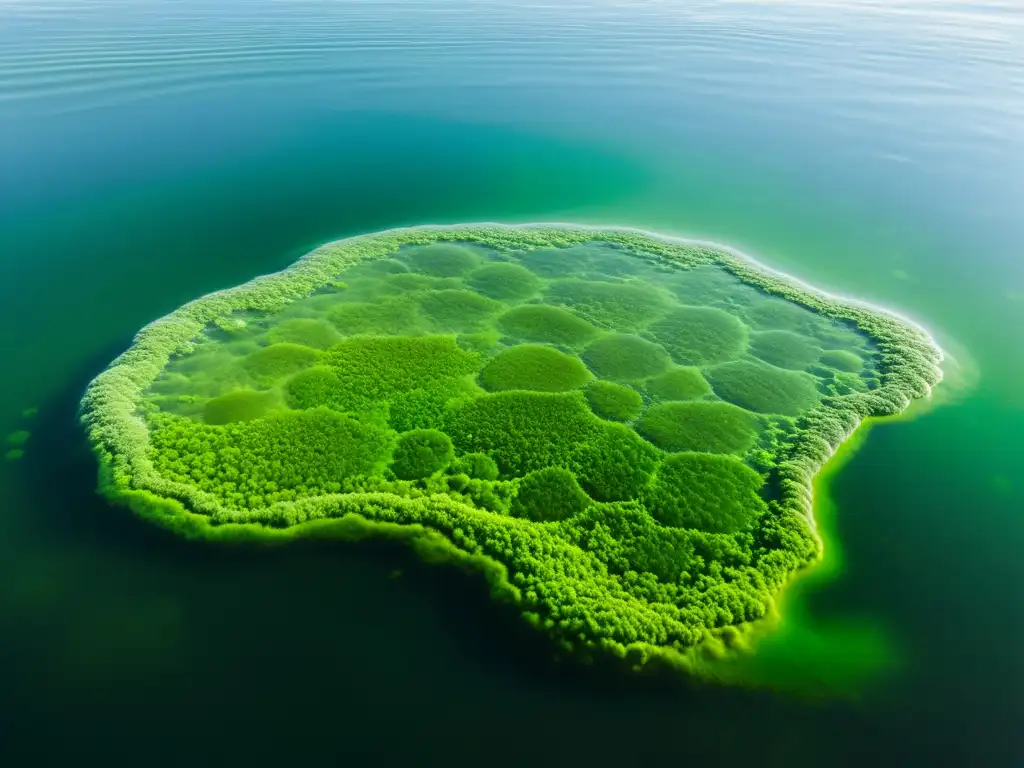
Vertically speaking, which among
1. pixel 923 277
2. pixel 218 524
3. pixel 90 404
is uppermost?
pixel 923 277

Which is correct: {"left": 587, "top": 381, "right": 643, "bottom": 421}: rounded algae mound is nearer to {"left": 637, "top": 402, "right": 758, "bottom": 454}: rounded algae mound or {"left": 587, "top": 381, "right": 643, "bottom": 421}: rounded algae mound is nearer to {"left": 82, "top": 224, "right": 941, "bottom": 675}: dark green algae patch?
{"left": 82, "top": 224, "right": 941, "bottom": 675}: dark green algae patch

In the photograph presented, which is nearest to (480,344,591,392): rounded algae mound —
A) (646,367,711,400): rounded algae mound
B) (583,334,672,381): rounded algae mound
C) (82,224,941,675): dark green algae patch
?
(82,224,941,675): dark green algae patch

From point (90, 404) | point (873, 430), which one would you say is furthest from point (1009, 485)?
point (90, 404)

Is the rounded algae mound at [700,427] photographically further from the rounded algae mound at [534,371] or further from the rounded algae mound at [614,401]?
the rounded algae mound at [534,371]

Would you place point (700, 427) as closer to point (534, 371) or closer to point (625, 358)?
point (625, 358)

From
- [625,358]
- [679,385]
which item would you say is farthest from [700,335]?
[679,385]

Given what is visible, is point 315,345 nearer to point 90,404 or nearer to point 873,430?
point 90,404

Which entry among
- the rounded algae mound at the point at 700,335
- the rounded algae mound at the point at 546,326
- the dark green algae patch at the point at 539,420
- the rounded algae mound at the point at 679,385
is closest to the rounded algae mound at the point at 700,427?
the dark green algae patch at the point at 539,420

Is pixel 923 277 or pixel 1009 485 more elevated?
pixel 923 277
